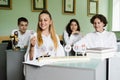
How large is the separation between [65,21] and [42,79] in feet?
11.7

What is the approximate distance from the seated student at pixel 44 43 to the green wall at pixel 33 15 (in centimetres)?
189

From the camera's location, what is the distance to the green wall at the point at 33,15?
3.89 meters

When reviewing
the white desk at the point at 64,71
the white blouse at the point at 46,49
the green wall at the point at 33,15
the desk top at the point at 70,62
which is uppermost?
the green wall at the point at 33,15

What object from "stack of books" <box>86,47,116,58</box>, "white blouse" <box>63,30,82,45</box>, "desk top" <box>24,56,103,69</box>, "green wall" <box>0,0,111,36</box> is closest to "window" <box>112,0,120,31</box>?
"green wall" <box>0,0,111,36</box>

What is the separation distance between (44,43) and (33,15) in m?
2.29

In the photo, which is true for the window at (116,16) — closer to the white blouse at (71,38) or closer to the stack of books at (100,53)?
the white blouse at (71,38)

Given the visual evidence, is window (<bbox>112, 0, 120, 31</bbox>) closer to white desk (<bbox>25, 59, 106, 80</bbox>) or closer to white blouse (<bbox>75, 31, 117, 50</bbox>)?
white blouse (<bbox>75, 31, 117, 50</bbox>)

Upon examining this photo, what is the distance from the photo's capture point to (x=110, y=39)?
2.83m

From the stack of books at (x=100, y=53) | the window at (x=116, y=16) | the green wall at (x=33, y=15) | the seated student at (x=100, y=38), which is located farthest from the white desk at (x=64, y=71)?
the window at (x=116, y=16)

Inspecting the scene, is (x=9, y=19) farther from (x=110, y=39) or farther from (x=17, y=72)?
(x=110, y=39)

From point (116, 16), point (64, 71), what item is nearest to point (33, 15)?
point (64, 71)

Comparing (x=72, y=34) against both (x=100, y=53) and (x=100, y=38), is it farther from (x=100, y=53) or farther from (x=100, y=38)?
(x=100, y=53)

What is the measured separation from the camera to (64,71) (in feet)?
4.83

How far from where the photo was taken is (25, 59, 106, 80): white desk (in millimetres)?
1390
